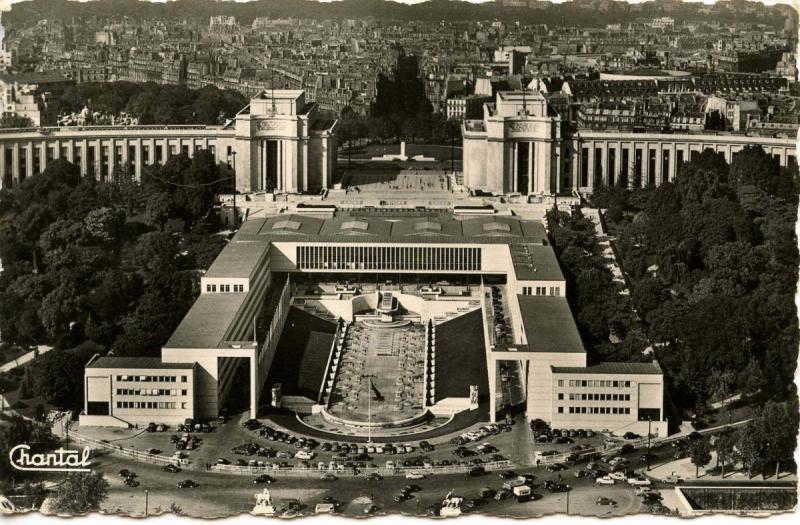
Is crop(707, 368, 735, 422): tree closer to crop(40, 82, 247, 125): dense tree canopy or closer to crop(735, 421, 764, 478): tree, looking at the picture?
crop(735, 421, 764, 478): tree

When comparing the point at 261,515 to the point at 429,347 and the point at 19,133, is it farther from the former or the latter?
the point at 19,133

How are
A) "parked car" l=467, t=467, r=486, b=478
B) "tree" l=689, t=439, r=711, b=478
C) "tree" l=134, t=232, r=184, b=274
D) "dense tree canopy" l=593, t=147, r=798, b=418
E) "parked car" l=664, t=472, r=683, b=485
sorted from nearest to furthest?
"parked car" l=664, t=472, r=683, b=485 < "tree" l=689, t=439, r=711, b=478 < "parked car" l=467, t=467, r=486, b=478 < "dense tree canopy" l=593, t=147, r=798, b=418 < "tree" l=134, t=232, r=184, b=274

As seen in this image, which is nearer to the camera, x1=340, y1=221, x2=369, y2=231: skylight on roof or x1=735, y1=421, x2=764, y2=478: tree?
x1=735, y1=421, x2=764, y2=478: tree

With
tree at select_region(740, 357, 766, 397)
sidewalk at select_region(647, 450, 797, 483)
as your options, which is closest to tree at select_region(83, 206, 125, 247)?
tree at select_region(740, 357, 766, 397)

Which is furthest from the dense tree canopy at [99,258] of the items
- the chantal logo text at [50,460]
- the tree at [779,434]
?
the tree at [779,434]

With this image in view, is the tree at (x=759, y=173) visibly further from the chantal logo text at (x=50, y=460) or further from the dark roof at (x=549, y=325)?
the chantal logo text at (x=50, y=460)

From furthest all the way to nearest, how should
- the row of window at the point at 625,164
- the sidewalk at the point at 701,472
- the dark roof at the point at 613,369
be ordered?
the row of window at the point at 625,164, the dark roof at the point at 613,369, the sidewalk at the point at 701,472
